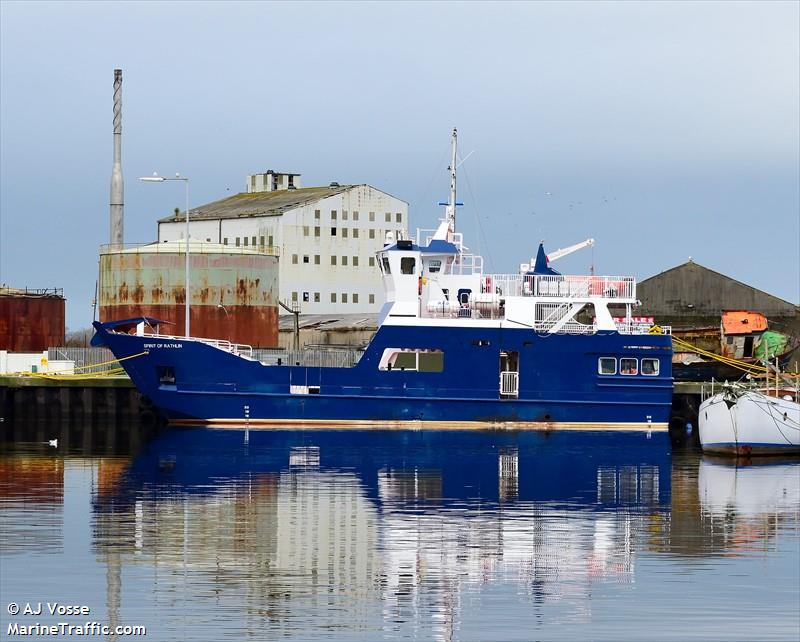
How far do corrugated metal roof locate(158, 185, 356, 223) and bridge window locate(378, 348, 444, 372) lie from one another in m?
39.0

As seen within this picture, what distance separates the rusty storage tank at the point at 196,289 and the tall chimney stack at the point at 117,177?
482 cm

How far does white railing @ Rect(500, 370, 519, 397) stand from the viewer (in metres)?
44.6

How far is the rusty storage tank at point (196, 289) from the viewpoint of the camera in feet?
183

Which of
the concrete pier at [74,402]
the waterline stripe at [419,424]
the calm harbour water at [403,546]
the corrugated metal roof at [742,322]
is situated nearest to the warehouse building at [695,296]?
the corrugated metal roof at [742,322]

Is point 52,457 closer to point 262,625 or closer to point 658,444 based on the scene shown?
point 658,444

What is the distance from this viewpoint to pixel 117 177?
208 feet

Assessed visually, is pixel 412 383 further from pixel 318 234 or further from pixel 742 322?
pixel 318 234

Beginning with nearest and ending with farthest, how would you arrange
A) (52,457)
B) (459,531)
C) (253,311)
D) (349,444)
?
(459,531) → (52,457) → (349,444) → (253,311)

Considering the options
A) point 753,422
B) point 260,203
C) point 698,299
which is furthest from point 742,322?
point 260,203

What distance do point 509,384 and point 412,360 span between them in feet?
9.63

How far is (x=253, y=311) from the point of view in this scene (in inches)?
2247

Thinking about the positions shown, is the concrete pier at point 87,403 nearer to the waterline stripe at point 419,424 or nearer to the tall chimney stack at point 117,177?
the waterline stripe at point 419,424

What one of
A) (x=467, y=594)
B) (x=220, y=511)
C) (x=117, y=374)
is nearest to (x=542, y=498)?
Result: (x=220, y=511)

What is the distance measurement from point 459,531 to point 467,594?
5064 mm
